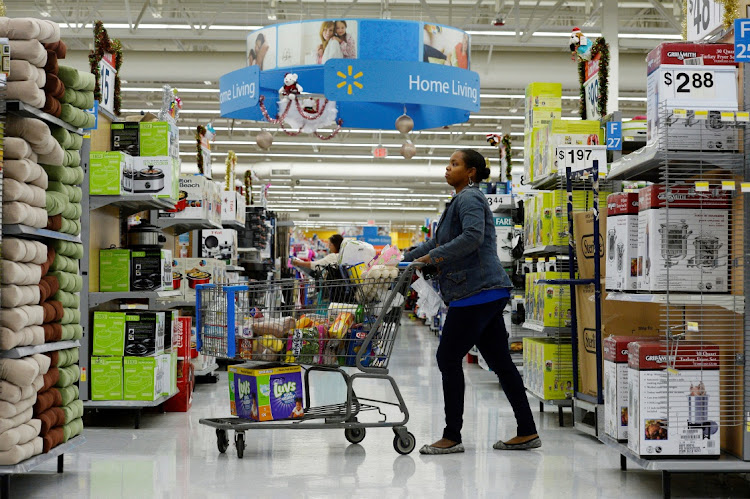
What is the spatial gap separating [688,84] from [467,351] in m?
1.73

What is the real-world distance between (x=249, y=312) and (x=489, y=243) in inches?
53.0

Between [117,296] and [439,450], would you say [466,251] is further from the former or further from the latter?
[117,296]

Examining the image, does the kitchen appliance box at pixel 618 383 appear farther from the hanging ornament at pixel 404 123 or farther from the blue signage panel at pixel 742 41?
the hanging ornament at pixel 404 123

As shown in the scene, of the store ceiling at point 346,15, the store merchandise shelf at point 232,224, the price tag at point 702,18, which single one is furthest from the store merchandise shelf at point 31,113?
the store ceiling at point 346,15

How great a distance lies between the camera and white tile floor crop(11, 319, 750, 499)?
3.76 meters

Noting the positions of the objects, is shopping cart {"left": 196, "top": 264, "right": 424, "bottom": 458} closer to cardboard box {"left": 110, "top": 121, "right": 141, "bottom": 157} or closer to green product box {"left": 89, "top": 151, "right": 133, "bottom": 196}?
green product box {"left": 89, "top": 151, "right": 133, "bottom": 196}

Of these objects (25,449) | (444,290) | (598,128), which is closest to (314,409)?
(444,290)

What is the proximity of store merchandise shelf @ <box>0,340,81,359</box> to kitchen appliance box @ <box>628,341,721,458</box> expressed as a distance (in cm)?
242

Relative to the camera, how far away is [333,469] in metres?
4.26

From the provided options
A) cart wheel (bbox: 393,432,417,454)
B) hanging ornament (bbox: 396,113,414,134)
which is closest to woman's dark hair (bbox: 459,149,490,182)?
cart wheel (bbox: 393,432,417,454)

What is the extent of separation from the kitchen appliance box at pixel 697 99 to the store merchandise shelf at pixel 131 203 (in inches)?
130

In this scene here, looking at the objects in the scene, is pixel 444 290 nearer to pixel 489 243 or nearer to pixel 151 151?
pixel 489 243

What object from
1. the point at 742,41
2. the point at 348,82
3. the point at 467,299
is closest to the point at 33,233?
the point at 467,299

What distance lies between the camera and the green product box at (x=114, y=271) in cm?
557
